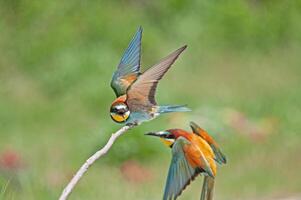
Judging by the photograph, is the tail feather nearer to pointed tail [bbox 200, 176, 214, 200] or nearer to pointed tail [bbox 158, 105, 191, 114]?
pointed tail [bbox 158, 105, 191, 114]

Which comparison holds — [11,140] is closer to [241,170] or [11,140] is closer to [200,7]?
[241,170]

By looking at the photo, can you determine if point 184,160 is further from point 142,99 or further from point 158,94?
point 158,94

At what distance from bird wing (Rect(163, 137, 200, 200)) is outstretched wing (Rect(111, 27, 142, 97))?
0.27m

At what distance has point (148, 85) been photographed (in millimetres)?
2322

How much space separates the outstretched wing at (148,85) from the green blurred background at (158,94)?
2.28 metres

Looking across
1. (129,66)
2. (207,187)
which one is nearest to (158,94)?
(129,66)

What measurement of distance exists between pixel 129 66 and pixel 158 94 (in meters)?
5.26

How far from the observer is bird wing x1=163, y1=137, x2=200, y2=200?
2.25 m

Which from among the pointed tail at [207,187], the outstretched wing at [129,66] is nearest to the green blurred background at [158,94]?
the outstretched wing at [129,66]

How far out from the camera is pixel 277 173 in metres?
6.06

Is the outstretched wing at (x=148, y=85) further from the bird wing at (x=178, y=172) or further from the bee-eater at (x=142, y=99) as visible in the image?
the bird wing at (x=178, y=172)

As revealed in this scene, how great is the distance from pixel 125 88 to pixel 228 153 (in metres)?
4.37

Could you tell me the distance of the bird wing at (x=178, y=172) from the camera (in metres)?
2.25

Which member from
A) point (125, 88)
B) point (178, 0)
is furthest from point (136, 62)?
point (178, 0)
